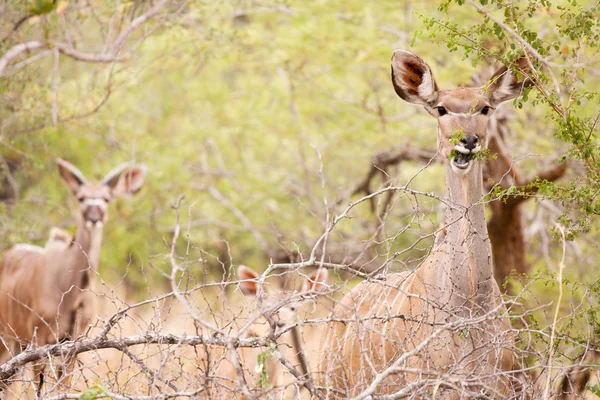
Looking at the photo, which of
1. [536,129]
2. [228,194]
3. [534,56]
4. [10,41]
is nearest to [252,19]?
[228,194]

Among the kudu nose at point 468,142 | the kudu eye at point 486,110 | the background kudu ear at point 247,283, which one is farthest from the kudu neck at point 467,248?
the background kudu ear at point 247,283

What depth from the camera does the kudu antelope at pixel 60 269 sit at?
7.13 metres

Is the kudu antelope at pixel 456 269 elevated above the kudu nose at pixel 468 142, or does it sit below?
below

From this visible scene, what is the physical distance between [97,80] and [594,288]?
6387mm

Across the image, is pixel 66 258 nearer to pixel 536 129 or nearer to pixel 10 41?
pixel 10 41

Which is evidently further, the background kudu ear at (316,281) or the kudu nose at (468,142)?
the kudu nose at (468,142)

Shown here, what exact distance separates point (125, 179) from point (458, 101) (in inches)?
174

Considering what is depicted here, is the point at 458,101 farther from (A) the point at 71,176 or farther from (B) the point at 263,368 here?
(A) the point at 71,176

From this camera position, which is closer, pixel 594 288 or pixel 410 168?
pixel 594 288

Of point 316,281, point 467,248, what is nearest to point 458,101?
point 467,248

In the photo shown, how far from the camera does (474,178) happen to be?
14.8ft

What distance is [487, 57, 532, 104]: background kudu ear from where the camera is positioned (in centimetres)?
459

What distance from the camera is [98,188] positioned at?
7.85 meters

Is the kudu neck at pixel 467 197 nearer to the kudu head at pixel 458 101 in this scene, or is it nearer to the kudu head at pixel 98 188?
the kudu head at pixel 458 101
